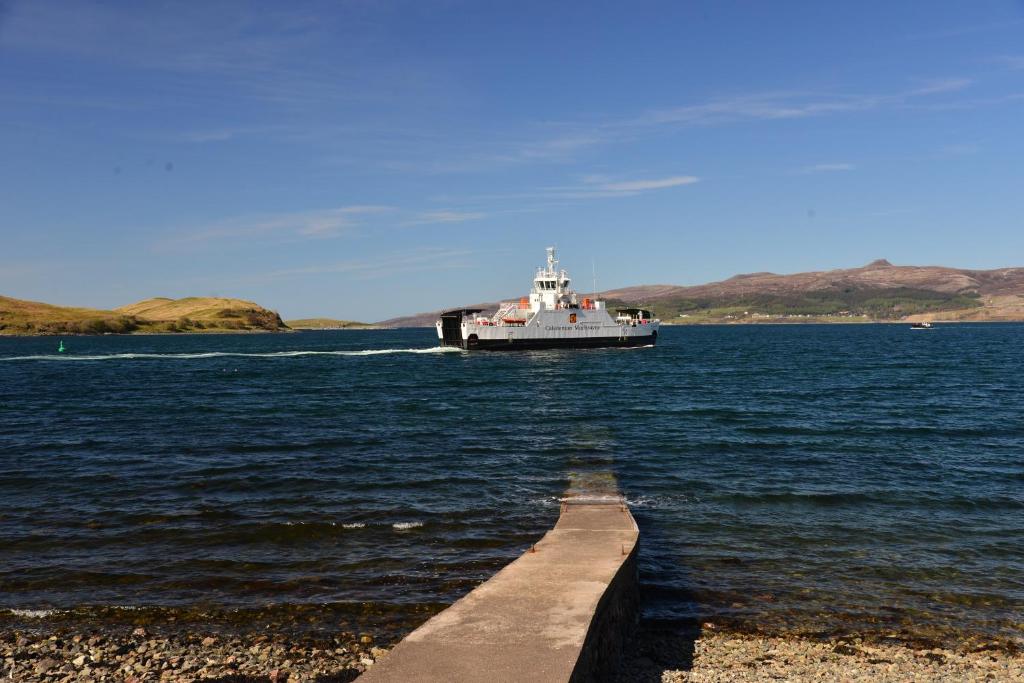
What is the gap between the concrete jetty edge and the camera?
26.7 feet

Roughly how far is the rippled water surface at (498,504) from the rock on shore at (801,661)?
0.75 metres

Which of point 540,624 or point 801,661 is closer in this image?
point 540,624

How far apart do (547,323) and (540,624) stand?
94.8 metres

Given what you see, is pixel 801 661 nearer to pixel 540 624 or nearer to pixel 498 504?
pixel 540 624

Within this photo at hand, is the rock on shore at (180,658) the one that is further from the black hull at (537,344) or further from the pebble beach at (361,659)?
the black hull at (537,344)

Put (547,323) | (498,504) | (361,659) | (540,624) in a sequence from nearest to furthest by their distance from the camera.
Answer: (540,624), (361,659), (498,504), (547,323)

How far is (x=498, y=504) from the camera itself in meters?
19.6

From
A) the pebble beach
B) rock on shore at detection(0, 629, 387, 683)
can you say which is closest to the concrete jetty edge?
the pebble beach

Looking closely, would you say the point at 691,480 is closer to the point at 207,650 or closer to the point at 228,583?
the point at 228,583

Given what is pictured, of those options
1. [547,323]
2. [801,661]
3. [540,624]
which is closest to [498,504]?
[801,661]

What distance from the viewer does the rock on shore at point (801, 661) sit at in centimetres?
1014

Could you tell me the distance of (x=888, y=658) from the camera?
10750 millimetres

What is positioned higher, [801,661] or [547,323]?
[547,323]

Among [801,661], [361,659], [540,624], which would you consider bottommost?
[801,661]
